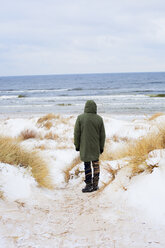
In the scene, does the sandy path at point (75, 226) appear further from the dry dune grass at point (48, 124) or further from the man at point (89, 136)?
the dry dune grass at point (48, 124)

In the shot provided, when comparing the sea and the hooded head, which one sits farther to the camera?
the sea

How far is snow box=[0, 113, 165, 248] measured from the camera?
2.92 metres

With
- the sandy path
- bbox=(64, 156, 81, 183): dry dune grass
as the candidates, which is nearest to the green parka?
the sandy path

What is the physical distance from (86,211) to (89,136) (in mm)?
1446

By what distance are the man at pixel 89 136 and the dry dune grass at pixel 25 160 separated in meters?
0.88

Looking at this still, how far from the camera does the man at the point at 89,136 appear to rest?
4871mm

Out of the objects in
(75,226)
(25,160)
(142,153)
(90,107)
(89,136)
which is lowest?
(75,226)

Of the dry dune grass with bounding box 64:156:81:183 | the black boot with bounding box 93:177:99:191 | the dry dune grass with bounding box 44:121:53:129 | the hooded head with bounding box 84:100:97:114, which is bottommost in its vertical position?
the dry dune grass with bounding box 64:156:81:183

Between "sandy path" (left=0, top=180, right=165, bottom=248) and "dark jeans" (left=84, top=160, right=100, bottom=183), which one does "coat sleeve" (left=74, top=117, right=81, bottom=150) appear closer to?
"dark jeans" (left=84, top=160, right=100, bottom=183)

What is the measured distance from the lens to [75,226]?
3338mm

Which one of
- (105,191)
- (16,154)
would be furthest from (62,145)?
(105,191)

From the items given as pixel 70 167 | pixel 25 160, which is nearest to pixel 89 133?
pixel 25 160

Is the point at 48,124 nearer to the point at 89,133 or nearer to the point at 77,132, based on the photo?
the point at 77,132

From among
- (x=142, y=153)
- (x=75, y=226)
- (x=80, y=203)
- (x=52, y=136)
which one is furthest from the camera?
(x=52, y=136)
